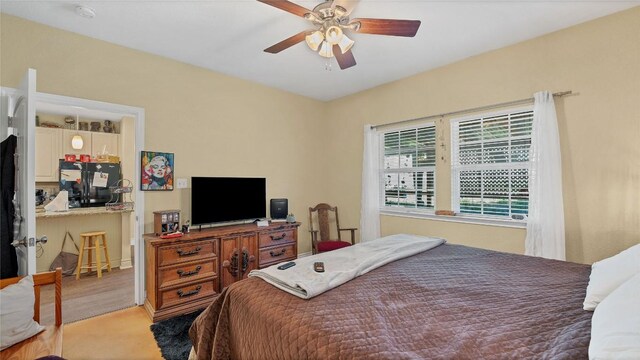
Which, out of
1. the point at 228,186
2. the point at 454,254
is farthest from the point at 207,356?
the point at 228,186

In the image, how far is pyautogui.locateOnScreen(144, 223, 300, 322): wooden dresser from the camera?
262 centimetres

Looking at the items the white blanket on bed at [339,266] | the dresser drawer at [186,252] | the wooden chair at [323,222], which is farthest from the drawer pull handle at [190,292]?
the wooden chair at [323,222]

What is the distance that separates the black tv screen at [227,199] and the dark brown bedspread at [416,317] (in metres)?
1.67

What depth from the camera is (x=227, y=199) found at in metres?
3.40

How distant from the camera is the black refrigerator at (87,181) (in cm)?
416

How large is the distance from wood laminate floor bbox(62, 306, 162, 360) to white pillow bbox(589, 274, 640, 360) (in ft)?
8.12

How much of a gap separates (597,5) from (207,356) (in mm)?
3725

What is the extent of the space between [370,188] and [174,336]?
2.79 metres

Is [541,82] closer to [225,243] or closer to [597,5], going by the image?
[597,5]

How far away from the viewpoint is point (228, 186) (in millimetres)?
3426

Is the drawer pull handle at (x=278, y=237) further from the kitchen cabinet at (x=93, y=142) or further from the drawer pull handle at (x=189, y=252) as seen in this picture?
the kitchen cabinet at (x=93, y=142)

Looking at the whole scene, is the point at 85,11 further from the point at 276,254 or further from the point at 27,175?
the point at 276,254

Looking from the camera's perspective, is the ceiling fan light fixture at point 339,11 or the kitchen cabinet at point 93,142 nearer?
the ceiling fan light fixture at point 339,11

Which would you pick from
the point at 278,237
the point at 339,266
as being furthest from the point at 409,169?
the point at 339,266
